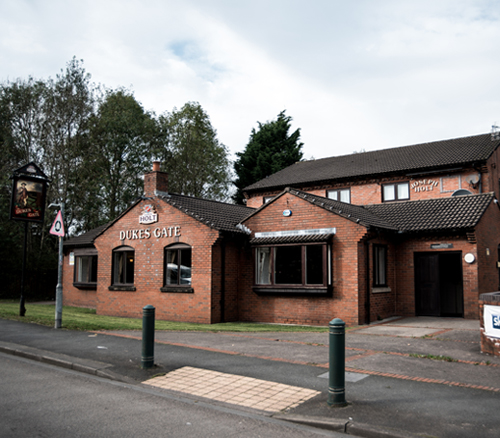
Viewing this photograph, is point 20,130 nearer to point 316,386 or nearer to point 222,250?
point 222,250

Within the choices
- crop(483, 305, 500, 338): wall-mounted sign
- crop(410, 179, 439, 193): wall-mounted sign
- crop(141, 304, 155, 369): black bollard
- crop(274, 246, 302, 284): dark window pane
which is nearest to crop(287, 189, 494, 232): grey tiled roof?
crop(274, 246, 302, 284): dark window pane

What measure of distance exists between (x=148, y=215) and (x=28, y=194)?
4.48 meters

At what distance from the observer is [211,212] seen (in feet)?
60.8

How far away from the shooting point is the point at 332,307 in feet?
49.9

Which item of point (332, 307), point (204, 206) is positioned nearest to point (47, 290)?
point (204, 206)

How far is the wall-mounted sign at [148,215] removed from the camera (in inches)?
732

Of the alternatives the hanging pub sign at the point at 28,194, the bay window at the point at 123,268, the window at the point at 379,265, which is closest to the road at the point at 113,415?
the hanging pub sign at the point at 28,194

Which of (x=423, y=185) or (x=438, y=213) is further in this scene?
(x=423, y=185)

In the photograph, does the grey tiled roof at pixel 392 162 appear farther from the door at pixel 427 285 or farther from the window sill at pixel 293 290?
the window sill at pixel 293 290

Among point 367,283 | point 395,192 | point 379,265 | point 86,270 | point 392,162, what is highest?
point 392,162

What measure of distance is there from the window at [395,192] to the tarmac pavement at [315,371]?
1261 cm

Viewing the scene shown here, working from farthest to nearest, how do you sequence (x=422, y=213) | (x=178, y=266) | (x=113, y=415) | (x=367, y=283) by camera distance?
(x=178, y=266) < (x=422, y=213) < (x=367, y=283) < (x=113, y=415)

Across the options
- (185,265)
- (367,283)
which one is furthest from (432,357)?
(185,265)

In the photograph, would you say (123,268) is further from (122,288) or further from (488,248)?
(488,248)
